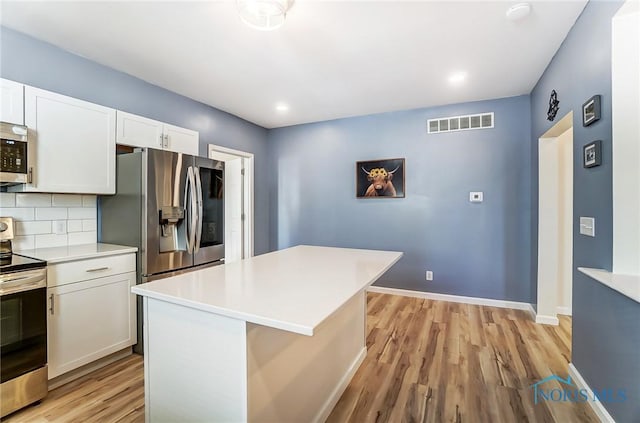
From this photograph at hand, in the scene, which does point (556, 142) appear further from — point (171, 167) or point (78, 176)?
point (78, 176)

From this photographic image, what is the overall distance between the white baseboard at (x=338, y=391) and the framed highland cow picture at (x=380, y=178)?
231 centimetres

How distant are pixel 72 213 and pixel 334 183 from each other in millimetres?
3104

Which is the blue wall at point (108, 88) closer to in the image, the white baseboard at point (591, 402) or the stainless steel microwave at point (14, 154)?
the stainless steel microwave at point (14, 154)

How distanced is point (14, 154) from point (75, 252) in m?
0.74

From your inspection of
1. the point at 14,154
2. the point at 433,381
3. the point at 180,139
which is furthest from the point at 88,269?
the point at 433,381

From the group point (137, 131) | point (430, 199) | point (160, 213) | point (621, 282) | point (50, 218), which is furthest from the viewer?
point (430, 199)

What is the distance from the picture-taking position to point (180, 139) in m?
3.02

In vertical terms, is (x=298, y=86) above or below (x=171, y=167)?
above

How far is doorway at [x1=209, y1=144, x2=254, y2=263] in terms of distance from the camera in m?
4.36

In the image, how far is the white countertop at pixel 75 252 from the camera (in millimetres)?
1925

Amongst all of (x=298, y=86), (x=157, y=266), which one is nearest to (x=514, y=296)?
(x=298, y=86)

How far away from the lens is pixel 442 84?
10.1 ft

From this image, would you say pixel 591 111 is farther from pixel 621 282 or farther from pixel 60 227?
pixel 60 227

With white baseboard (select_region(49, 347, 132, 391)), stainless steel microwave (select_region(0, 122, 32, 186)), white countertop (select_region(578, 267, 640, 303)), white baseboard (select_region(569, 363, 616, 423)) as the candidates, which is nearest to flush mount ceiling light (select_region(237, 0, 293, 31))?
stainless steel microwave (select_region(0, 122, 32, 186))
